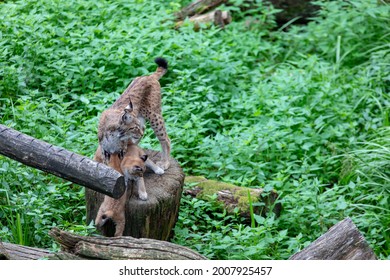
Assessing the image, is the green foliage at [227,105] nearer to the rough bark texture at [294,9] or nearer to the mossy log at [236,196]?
the mossy log at [236,196]

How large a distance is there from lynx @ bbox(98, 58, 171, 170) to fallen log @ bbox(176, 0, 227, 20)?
3.85m

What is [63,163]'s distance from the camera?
5980 millimetres

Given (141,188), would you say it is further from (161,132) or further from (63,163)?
(63,163)

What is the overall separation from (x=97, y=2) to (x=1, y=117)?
8.99 feet

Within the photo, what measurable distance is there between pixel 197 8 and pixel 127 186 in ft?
18.5

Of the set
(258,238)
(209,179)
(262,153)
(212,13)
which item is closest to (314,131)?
(262,153)

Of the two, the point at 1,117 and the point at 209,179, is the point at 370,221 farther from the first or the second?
the point at 1,117

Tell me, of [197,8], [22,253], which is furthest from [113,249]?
[197,8]

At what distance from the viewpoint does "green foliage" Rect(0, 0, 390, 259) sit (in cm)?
780

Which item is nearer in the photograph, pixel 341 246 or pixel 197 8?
pixel 341 246

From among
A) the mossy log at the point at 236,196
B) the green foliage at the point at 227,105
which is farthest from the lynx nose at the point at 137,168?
the mossy log at the point at 236,196

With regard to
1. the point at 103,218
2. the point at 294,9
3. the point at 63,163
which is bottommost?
the point at 294,9

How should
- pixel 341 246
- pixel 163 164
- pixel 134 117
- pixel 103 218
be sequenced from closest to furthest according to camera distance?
pixel 341 246 < pixel 103 218 < pixel 134 117 < pixel 163 164

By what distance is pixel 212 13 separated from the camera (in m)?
11.8
